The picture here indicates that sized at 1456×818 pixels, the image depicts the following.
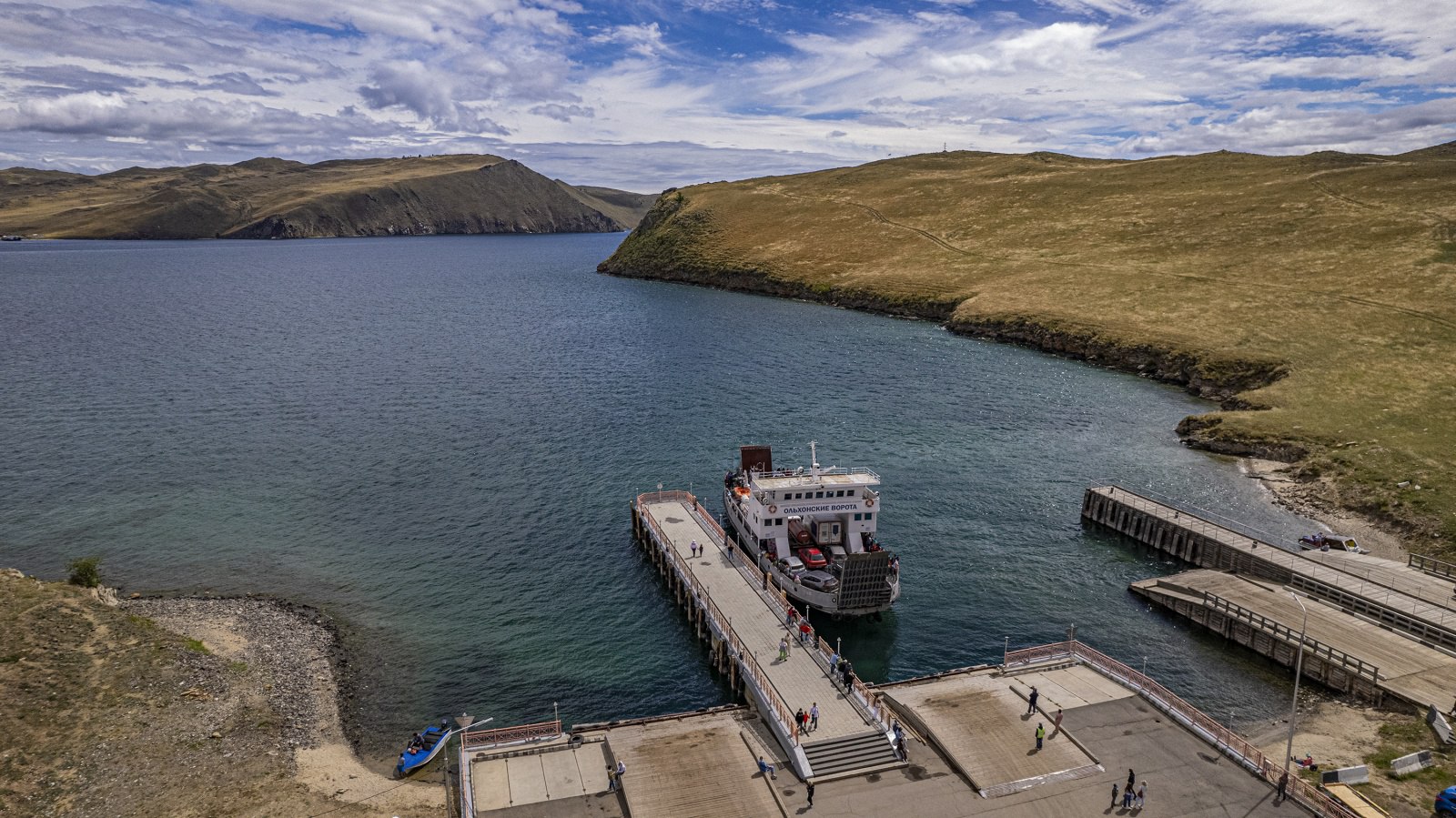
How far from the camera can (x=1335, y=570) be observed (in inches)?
2440

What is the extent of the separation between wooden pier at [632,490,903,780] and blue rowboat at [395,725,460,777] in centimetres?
1689

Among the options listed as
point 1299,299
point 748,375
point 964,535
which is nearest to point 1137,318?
point 1299,299

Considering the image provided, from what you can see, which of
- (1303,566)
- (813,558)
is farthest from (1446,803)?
(813,558)

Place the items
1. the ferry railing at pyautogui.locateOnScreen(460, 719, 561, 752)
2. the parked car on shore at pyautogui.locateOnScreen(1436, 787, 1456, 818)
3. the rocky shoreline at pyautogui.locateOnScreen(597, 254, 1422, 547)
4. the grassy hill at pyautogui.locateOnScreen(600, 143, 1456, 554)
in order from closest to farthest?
the parked car on shore at pyautogui.locateOnScreen(1436, 787, 1456, 818) < the ferry railing at pyautogui.locateOnScreen(460, 719, 561, 752) < the rocky shoreline at pyautogui.locateOnScreen(597, 254, 1422, 547) < the grassy hill at pyautogui.locateOnScreen(600, 143, 1456, 554)

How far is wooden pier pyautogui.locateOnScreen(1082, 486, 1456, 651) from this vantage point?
179ft

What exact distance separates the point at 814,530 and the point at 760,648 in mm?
18323

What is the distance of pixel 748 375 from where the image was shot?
129375 millimetres

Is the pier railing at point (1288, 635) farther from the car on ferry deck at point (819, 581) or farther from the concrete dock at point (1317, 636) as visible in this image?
the car on ferry deck at point (819, 581)

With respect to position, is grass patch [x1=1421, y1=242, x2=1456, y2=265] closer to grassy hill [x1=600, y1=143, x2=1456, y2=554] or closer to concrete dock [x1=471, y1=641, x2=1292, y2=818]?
grassy hill [x1=600, y1=143, x2=1456, y2=554]

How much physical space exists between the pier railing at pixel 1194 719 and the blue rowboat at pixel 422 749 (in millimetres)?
32822

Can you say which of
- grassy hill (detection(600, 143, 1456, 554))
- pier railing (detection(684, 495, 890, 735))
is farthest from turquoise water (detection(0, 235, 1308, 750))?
grassy hill (detection(600, 143, 1456, 554))

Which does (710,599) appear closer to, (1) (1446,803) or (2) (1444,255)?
(1) (1446,803)

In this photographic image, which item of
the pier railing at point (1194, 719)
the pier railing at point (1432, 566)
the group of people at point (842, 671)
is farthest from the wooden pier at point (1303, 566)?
the group of people at point (842, 671)

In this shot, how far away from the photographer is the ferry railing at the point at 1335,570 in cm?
5538
